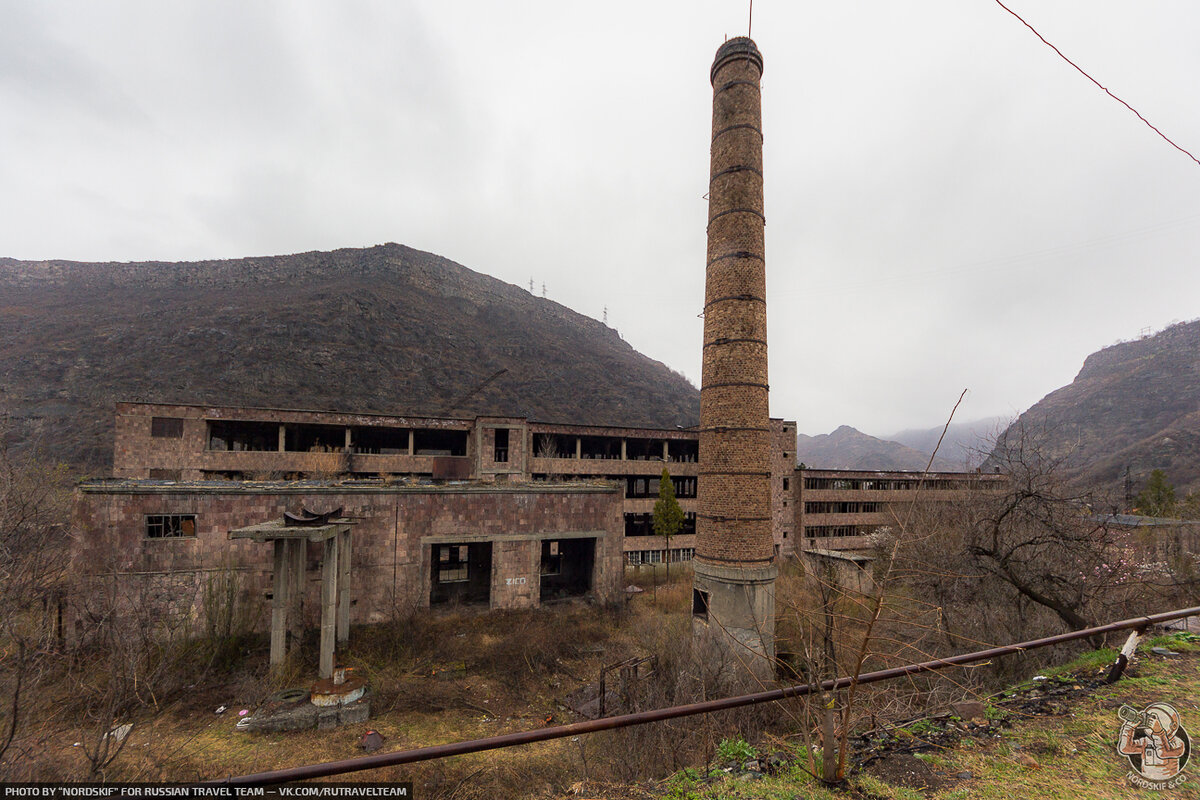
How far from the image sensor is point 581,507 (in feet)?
63.9

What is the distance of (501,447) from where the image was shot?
30.1 metres

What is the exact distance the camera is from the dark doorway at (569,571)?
21.5m

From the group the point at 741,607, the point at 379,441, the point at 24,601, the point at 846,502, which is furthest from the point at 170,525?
the point at 846,502

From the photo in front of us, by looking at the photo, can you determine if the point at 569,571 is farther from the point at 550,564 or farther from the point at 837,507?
the point at 837,507

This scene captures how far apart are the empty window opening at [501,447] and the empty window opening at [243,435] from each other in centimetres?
1268

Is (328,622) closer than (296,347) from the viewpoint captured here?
Yes

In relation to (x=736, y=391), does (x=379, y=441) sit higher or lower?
lower

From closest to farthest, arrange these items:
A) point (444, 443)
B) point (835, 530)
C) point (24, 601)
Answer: point (24, 601), point (444, 443), point (835, 530)

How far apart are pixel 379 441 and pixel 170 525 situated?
1931 centimetres

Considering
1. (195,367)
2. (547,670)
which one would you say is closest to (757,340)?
(547,670)

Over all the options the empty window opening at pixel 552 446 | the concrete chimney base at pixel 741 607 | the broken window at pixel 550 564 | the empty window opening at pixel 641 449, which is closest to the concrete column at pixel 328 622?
the concrete chimney base at pixel 741 607

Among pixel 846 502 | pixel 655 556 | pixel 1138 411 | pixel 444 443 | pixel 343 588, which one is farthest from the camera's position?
pixel 1138 411

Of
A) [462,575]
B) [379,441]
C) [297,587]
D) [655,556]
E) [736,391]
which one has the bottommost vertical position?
[655,556]
